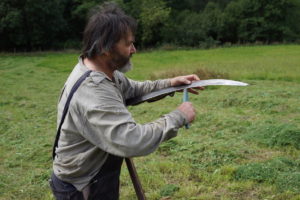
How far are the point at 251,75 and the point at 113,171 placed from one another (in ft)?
43.1

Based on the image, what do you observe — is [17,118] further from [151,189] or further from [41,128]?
[151,189]

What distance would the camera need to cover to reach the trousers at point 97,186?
2453 millimetres

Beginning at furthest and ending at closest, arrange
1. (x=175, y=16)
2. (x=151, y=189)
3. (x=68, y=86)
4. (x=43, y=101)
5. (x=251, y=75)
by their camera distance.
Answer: (x=175, y=16)
(x=251, y=75)
(x=43, y=101)
(x=151, y=189)
(x=68, y=86)

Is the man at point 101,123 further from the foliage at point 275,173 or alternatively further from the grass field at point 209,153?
the foliage at point 275,173

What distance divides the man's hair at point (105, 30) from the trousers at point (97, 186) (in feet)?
2.33

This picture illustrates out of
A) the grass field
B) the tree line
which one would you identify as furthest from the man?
the tree line

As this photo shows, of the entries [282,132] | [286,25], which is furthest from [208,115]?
[286,25]

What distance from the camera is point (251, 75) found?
1494 centimetres

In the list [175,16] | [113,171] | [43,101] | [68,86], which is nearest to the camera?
[68,86]

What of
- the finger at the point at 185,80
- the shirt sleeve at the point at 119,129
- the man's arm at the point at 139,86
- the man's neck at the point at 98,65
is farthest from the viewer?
the man's arm at the point at 139,86

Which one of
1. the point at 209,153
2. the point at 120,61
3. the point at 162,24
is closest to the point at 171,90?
the point at 120,61

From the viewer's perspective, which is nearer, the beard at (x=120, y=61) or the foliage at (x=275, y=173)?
the beard at (x=120, y=61)

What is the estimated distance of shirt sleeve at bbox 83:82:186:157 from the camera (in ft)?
6.67

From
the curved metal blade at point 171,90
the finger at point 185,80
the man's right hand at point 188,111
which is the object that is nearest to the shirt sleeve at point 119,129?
the man's right hand at point 188,111
